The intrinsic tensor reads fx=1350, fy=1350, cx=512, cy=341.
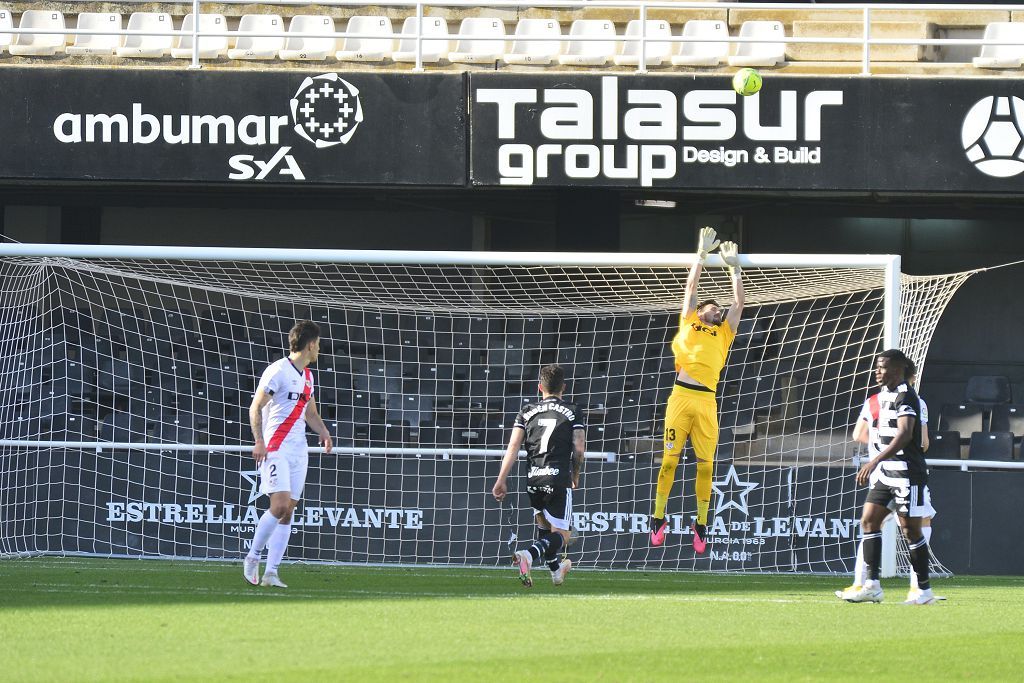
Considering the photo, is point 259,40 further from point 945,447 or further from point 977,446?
point 977,446

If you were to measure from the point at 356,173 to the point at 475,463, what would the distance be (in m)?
3.51

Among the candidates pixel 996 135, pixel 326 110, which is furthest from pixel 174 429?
pixel 996 135

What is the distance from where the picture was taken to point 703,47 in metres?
16.3

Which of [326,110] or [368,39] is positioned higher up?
[368,39]

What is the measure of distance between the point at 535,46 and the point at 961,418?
698 centimetres

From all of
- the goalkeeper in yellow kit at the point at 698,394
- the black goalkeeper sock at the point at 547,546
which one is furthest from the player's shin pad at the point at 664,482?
the black goalkeeper sock at the point at 547,546

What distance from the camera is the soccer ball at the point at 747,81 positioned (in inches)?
530

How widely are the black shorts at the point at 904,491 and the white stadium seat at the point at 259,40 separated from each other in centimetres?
972

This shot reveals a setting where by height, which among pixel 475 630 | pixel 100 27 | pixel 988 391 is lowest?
pixel 475 630

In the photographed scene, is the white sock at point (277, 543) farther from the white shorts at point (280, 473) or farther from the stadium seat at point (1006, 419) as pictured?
the stadium seat at point (1006, 419)

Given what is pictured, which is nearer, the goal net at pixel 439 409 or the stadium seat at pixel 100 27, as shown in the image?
the goal net at pixel 439 409

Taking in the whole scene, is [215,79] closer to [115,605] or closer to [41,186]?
[41,186]

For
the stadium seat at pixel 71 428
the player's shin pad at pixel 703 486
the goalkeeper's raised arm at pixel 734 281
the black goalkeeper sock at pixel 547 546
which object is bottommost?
the black goalkeeper sock at pixel 547 546

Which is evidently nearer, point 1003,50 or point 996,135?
point 996,135
